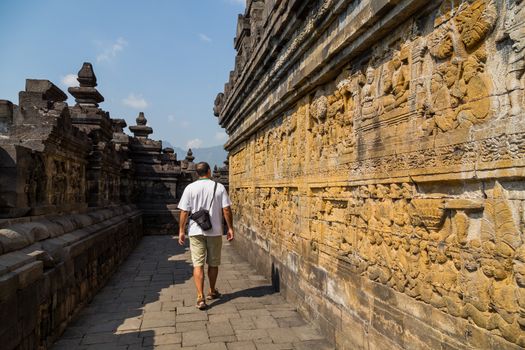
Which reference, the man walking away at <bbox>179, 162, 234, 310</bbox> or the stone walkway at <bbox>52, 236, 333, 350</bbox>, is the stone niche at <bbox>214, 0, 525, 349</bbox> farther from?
the man walking away at <bbox>179, 162, 234, 310</bbox>

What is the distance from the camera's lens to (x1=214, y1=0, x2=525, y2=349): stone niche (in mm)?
1906

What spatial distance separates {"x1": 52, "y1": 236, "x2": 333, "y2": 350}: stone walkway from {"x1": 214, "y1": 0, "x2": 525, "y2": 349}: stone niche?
39cm

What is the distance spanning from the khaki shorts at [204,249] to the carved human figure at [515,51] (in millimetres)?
4148

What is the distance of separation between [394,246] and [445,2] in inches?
65.6

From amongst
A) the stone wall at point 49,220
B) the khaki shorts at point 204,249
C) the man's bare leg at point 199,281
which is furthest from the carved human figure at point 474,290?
the khaki shorts at point 204,249

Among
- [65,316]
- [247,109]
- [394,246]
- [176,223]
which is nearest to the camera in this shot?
[394,246]

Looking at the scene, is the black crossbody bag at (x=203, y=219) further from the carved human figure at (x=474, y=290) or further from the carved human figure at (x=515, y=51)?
the carved human figure at (x=515, y=51)

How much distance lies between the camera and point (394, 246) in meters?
2.83

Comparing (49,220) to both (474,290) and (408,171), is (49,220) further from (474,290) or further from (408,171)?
Answer: (474,290)

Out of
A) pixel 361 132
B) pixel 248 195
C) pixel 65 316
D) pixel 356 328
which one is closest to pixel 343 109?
pixel 361 132

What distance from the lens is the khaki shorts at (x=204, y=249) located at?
17.1 ft

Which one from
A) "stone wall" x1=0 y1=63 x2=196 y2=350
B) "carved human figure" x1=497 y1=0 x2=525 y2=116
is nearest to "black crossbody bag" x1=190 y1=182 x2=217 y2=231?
"stone wall" x1=0 y1=63 x2=196 y2=350

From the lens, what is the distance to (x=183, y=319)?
Answer: 4539 mm

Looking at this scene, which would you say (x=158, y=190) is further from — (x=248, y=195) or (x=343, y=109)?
(x=343, y=109)
